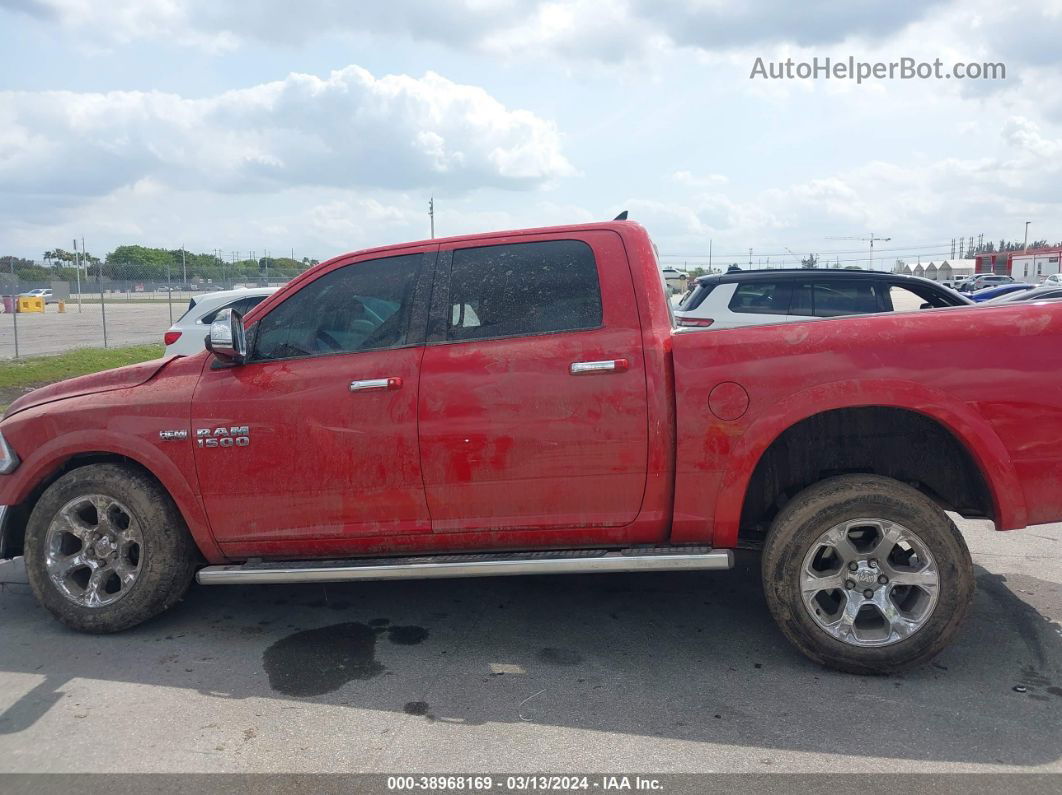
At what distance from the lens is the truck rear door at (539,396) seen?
160 inches

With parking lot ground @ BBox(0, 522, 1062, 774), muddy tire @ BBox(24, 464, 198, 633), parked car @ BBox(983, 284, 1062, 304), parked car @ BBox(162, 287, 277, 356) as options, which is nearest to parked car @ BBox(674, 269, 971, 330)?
parked car @ BBox(162, 287, 277, 356)

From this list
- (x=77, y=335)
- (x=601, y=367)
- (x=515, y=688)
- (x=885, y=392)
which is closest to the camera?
(x=885, y=392)

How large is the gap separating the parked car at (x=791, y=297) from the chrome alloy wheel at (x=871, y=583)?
242 inches

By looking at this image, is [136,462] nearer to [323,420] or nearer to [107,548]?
[107,548]

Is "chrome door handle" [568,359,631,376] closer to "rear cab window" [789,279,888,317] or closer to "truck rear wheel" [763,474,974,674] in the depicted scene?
"truck rear wheel" [763,474,974,674]

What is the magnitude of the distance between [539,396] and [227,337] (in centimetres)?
158

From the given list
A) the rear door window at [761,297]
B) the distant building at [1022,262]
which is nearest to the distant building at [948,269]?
the distant building at [1022,262]

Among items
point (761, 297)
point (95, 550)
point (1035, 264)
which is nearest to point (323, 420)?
point (95, 550)

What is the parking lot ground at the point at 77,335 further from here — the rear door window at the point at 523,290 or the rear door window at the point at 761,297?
the rear door window at the point at 523,290

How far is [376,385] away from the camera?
424 centimetres

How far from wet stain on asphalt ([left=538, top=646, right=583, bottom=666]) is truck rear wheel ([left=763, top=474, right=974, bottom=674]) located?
0.94 m

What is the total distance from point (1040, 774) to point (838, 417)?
1.63 metres

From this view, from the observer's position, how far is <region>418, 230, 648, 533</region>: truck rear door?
4059 mm

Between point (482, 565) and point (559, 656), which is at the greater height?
point (482, 565)
